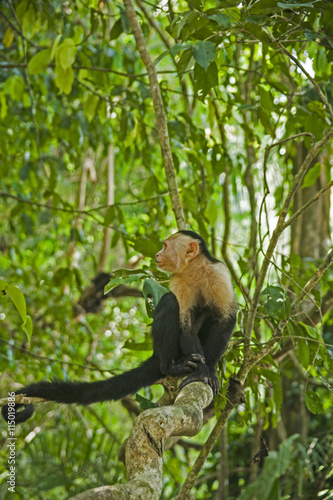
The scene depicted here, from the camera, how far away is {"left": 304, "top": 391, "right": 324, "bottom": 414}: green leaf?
8.71 ft

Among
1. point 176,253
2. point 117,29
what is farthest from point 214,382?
point 117,29

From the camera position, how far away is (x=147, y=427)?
56.1 inches

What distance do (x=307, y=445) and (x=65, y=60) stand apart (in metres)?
3.49

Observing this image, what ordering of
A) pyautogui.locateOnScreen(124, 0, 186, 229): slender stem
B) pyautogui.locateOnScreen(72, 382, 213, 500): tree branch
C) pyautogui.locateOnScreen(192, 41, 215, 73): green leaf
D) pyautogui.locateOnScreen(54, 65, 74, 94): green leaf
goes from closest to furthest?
pyautogui.locateOnScreen(72, 382, 213, 500): tree branch → pyautogui.locateOnScreen(192, 41, 215, 73): green leaf → pyautogui.locateOnScreen(124, 0, 186, 229): slender stem → pyautogui.locateOnScreen(54, 65, 74, 94): green leaf

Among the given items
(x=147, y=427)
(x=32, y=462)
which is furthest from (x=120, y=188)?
(x=147, y=427)

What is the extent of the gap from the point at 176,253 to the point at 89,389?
960 millimetres

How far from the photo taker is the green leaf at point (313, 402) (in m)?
2.65

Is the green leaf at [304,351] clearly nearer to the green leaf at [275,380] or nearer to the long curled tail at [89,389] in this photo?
the green leaf at [275,380]

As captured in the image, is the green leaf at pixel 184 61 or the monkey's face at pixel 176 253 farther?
the monkey's face at pixel 176 253

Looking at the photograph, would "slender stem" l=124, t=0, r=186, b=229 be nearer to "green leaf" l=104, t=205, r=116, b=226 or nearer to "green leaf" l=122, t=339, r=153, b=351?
"green leaf" l=122, t=339, r=153, b=351

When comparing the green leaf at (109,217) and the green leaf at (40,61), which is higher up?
the green leaf at (40,61)

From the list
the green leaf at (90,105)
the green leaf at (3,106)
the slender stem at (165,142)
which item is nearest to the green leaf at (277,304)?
the slender stem at (165,142)

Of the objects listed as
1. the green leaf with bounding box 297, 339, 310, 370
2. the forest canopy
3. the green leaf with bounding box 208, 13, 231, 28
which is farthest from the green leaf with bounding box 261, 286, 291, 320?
the green leaf with bounding box 208, 13, 231, 28

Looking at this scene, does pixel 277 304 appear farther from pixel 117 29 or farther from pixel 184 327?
pixel 117 29
